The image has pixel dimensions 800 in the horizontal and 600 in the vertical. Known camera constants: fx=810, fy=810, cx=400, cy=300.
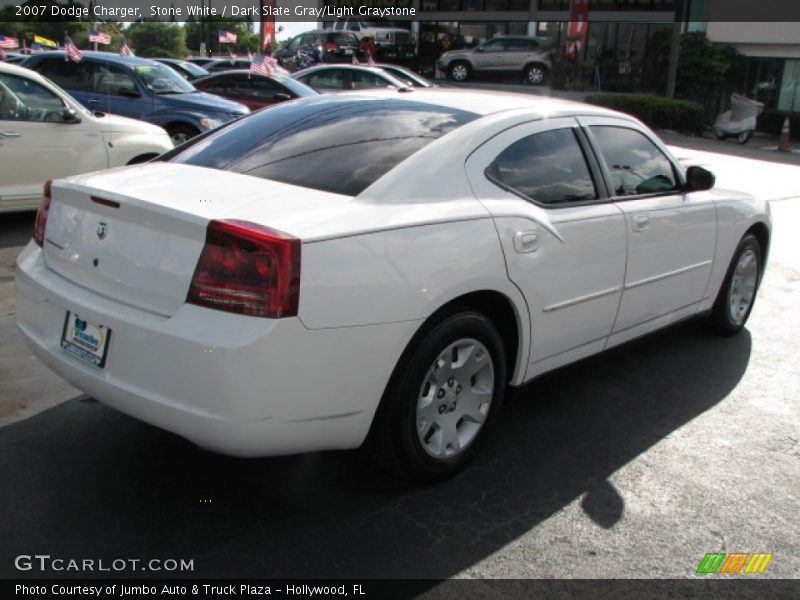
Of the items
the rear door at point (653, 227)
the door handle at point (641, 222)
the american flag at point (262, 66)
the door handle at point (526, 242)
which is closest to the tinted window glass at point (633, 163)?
the rear door at point (653, 227)

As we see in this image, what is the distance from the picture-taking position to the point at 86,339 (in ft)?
10.1

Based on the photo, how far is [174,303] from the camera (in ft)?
9.36

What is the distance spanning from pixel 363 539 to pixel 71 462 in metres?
1.37

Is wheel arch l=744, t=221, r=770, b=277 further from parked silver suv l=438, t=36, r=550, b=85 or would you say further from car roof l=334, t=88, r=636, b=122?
parked silver suv l=438, t=36, r=550, b=85

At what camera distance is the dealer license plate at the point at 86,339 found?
2996mm

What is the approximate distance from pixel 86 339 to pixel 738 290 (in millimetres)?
4384

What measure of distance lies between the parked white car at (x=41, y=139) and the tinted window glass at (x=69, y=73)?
3.50 meters

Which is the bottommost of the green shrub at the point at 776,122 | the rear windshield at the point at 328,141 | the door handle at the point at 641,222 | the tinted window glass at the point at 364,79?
the green shrub at the point at 776,122

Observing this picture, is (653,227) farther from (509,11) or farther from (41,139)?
(509,11)

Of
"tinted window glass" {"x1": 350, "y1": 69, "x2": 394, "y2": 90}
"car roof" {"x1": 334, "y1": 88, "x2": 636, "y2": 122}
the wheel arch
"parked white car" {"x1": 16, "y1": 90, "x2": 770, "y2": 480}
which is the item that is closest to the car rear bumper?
"parked white car" {"x1": 16, "y1": 90, "x2": 770, "y2": 480}

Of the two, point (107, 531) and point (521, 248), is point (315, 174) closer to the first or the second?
point (521, 248)

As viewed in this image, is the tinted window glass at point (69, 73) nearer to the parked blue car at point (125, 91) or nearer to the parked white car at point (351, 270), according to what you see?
the parked blue car at point (125, 91)

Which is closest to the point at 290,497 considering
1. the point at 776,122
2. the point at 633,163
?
the point at 633,163

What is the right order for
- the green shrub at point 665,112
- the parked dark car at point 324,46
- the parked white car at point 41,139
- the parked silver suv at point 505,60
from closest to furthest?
the parked white car at point 41,139 → the green shrub at point 665,112 → the parked dark car at point 324,46 → the parked silver suv at point 505,60
